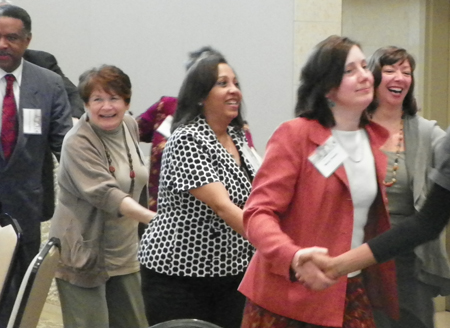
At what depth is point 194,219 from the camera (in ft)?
9.04

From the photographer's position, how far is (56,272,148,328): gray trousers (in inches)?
128

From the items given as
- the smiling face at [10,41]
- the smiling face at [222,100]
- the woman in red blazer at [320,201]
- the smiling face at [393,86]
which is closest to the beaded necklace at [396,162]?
the smiling face at [393,86]

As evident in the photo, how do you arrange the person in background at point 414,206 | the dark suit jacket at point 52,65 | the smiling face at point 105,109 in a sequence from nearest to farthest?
the person in background at point 414,206 → the smiling face at point 105,109 → the dark suit jacket at point 52,65

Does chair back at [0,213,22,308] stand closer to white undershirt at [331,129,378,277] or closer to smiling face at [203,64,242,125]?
smiling face at [203,64,242,125]

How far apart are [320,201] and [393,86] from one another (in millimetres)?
1281

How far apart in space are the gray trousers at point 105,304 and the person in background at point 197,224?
50 cm

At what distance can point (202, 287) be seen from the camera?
2.77 metres

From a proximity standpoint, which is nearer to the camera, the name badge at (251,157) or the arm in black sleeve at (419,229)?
the arm in black sleeve at (419,229)

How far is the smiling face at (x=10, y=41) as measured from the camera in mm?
3730

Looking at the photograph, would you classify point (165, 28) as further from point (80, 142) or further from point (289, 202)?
point (289, 202)

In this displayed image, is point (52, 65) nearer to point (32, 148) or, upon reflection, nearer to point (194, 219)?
point (32, 148)

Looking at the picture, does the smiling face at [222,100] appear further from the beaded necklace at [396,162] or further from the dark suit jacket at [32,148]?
the dark suit jacket at [32,148]

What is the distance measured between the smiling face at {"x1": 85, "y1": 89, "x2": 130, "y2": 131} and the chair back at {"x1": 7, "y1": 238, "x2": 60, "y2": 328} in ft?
3.52

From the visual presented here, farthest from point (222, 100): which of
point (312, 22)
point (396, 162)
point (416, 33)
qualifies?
point (416, 33)
